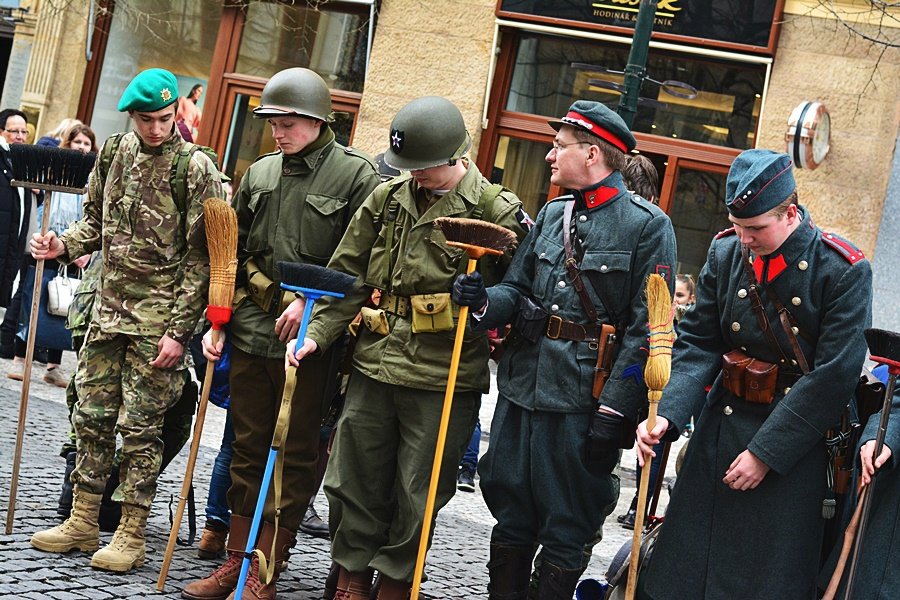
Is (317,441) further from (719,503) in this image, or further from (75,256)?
(719,503)

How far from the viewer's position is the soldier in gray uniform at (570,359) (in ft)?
15.6

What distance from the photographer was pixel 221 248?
527 cm

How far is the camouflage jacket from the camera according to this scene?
552 centimetres

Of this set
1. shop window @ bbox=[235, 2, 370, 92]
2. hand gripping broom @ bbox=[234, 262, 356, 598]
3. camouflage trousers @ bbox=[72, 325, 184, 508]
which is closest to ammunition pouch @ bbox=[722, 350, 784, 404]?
hand gripping broom @ bbox=[234, 262, 356, 598]

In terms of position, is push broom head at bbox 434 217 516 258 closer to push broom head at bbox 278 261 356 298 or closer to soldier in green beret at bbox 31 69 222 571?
push broom head at bbox 278 261 356 298

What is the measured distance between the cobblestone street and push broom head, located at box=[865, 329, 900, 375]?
2409mm

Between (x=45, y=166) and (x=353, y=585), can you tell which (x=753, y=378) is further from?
(x=45, y=166)

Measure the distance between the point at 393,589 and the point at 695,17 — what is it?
864cm

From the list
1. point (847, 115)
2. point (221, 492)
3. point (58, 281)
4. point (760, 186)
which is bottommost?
point (221, 492)

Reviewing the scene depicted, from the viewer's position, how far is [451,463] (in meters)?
5.11

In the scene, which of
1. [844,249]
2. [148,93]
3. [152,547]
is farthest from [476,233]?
[152,547]

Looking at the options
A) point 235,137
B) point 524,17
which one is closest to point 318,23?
point 235,137

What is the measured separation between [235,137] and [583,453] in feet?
35.3

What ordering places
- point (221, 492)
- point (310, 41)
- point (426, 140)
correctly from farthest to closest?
point (310, 41) < point (221, 492) < point (426, 140)
